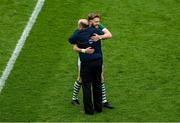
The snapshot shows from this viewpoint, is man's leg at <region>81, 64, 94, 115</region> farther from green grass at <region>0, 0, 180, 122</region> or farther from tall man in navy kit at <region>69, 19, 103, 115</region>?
green grass at <region>0, 0, 180, 122</region>

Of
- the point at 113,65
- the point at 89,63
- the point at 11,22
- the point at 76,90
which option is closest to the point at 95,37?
the point at 89,63

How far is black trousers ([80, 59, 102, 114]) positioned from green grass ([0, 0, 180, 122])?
0.27 metres

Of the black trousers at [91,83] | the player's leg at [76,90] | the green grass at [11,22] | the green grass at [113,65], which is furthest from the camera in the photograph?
the green grass at [11,22]

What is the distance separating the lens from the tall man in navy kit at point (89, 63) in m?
13.8

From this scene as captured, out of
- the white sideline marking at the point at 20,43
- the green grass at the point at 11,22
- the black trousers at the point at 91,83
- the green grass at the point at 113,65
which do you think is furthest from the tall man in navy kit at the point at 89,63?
the green grass at the point at 11,22

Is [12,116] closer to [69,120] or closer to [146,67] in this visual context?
[69,120]

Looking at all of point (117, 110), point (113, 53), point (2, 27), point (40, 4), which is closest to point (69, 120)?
point (117, 110)

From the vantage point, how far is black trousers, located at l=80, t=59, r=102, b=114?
45.8 feet

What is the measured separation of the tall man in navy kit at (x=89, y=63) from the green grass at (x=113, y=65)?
423mm

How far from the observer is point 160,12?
19.4 meters

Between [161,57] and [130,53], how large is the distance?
81 cm

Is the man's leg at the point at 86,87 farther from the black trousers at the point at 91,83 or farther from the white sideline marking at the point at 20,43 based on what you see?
the white sideline marking at the point at 20,43

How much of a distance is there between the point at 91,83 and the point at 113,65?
2526 millimetres

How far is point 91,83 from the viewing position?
1419 centimetres
